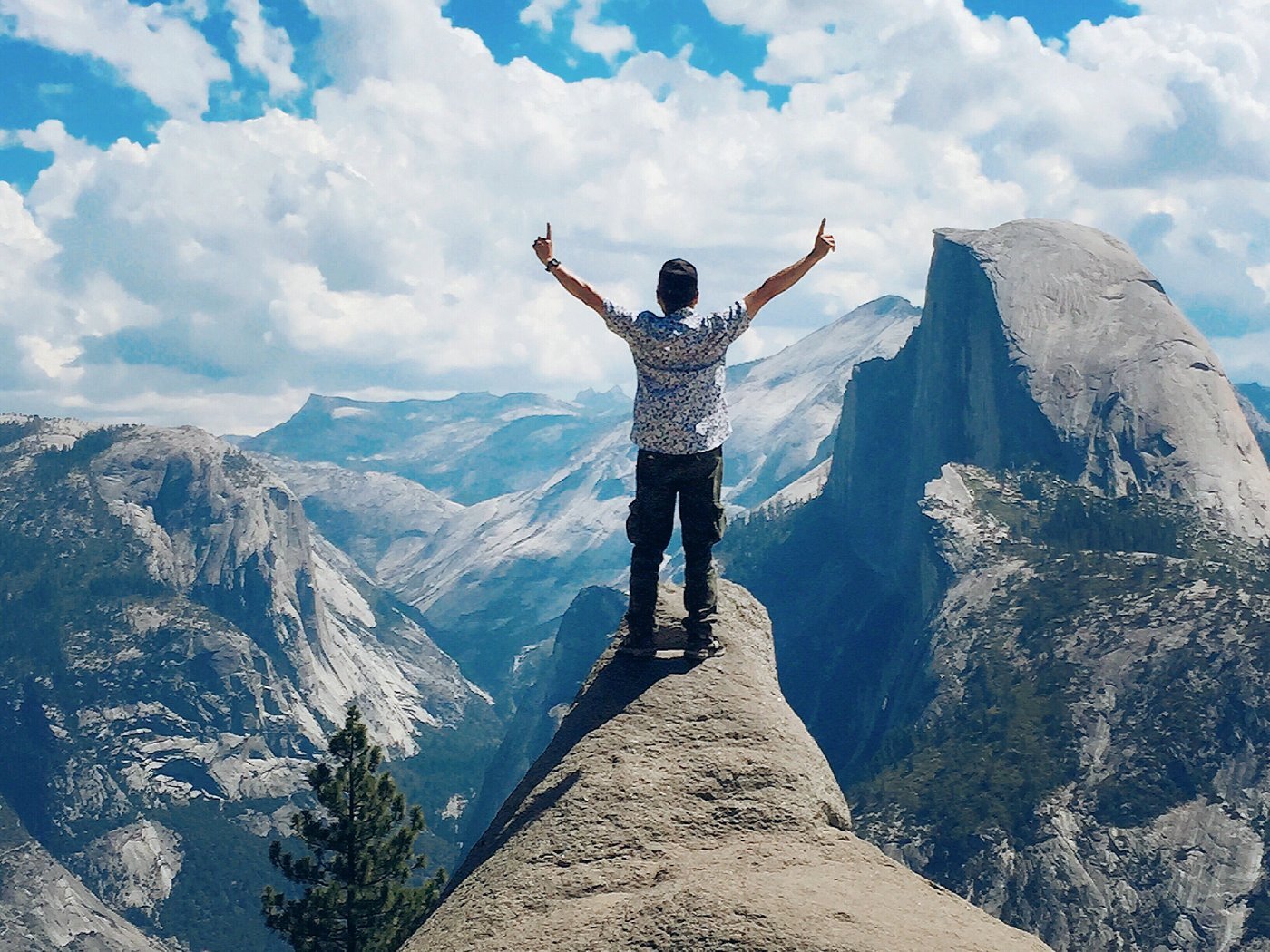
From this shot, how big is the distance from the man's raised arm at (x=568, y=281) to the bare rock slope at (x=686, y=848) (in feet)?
12.3

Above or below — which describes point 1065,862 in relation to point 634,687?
below

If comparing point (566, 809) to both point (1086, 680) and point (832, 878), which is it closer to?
point (832, 878)

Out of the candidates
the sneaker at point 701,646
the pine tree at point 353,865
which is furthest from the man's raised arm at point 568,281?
the pine tree at point 353,865

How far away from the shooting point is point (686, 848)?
371 inches

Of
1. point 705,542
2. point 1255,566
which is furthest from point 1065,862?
point 705,542

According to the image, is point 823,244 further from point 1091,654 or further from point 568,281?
point 1091,654

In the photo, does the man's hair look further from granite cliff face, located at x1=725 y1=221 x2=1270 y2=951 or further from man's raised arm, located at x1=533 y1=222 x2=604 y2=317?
granite cliff face, located at x1=725 y1=221 x2=1270 y2=951

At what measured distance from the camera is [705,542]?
39.9ft

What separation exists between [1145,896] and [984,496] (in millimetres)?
87055

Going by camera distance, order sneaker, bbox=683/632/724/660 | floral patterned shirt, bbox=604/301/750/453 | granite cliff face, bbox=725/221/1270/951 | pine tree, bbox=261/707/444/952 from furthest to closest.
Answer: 1. granite cliff face, bbox=725/221/1270/951
2. pine tree, bbox=261/707/444/952
3. sneaker, bbox=683/632/724/660
4. floral patterned shirt, bbox=604/301/750/453

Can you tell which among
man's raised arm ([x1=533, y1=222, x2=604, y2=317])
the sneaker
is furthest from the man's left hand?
the sneaker

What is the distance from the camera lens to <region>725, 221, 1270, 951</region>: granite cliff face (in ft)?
328

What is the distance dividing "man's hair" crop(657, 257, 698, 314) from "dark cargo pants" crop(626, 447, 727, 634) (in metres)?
1.44

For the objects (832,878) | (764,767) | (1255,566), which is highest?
(1255,566)
